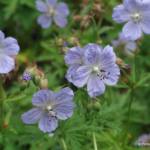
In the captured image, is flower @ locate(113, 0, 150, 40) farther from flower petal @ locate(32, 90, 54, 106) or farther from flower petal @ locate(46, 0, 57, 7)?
flower petal @ locate(46, 0, 57, 7)

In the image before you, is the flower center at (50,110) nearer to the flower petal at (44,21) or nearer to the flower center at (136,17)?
the flower center at (136,17)

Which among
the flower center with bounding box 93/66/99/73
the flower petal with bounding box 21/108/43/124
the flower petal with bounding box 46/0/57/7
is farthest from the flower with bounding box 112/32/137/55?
the flower petal with bounding box 21/108/43/124

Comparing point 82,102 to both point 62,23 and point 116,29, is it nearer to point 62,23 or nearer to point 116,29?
point 62,23

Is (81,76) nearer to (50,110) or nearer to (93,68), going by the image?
(93,68)

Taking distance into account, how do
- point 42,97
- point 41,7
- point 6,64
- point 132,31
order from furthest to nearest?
1. point 41,7
2. point 132,31
3. point 6,64
4. point 42,97

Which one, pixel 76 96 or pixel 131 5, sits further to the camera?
pixel 131 5

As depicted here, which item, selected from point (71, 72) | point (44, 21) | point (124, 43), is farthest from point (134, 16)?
point (44, 21)

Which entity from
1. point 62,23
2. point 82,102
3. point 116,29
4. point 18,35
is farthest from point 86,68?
point 18,35
